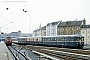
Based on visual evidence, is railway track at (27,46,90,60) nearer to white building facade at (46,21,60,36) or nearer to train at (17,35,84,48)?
train at (17,35,84,48)

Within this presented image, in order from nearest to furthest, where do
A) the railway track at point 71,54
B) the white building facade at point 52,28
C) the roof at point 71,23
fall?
the railway track at point 71,54 < the roof at point 71,23 < the white building facade at point 52,28

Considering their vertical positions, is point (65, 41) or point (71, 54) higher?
point (65, 41)

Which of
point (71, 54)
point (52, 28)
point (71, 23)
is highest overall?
point (71, 23)

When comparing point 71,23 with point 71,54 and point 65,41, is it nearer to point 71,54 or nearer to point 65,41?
point 65,41

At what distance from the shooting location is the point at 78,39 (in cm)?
3834

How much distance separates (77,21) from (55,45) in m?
44.0

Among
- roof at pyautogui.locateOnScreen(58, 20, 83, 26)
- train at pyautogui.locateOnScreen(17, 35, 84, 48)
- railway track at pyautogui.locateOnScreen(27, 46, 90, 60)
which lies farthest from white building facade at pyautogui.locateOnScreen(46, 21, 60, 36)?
railway track at pyautogui.locateOnScreen(27, 46, 90, 60)

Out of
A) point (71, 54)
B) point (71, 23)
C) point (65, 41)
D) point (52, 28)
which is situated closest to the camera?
point (71, 54)

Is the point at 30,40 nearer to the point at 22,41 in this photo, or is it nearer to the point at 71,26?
the point at 22,41

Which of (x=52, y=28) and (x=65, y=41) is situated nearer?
(x=65, y=41)

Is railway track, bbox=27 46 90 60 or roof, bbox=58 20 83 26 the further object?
roof, bbox=58 20 83 26

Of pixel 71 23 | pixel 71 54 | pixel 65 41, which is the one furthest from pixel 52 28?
pixel 71 54

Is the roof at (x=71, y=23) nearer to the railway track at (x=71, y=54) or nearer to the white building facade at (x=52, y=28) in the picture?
the white building facade at (x=52, y=28)

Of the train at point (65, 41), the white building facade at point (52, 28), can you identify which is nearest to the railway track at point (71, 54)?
the train at point (65, 41)
